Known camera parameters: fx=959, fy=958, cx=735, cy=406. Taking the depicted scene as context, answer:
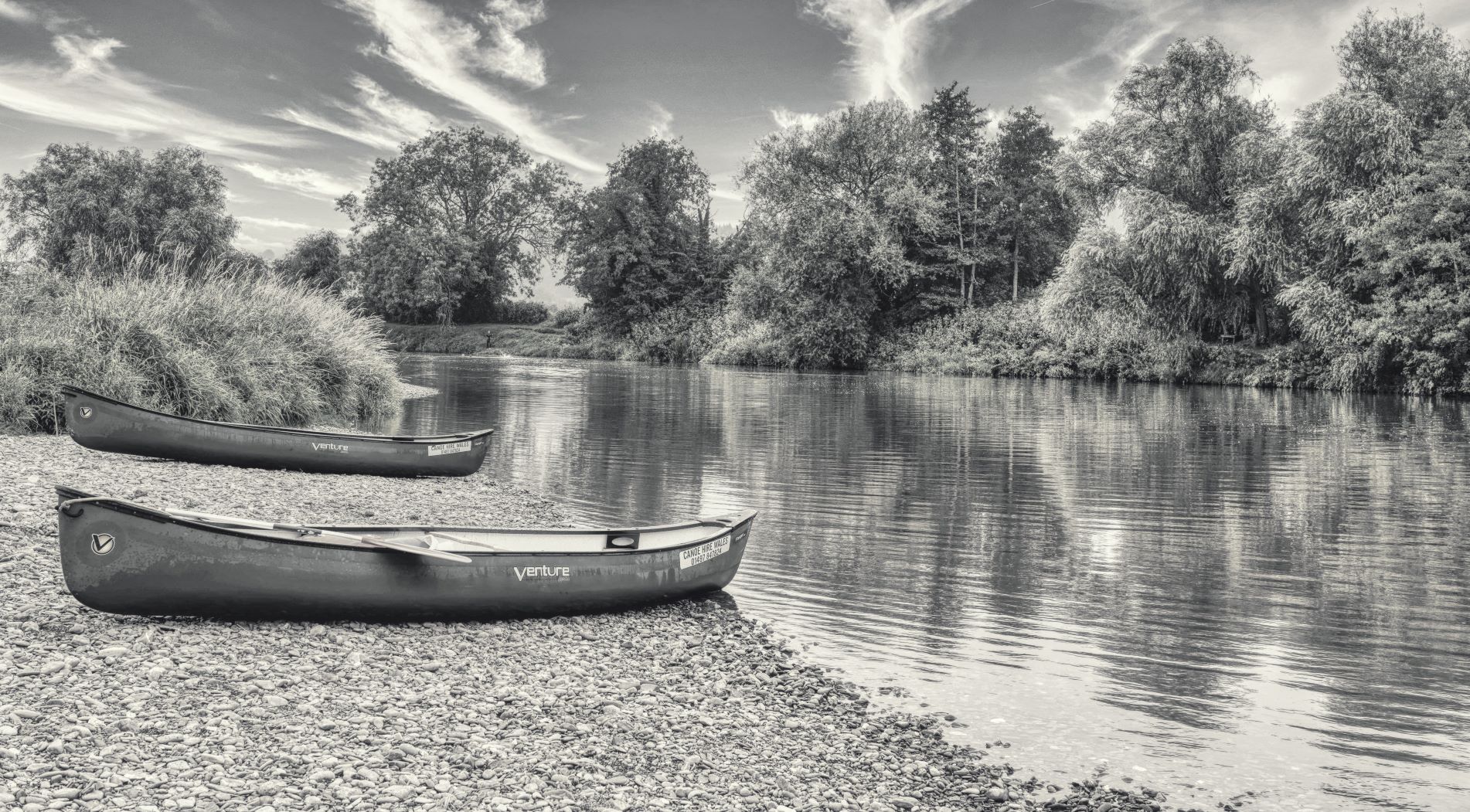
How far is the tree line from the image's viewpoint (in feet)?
113

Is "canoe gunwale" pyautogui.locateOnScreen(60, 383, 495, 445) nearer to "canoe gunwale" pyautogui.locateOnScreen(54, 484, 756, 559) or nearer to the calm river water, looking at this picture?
the calm river water

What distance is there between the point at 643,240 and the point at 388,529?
211 feet

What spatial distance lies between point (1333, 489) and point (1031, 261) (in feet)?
148

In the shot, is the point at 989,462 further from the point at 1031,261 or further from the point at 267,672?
the point at 1031,261

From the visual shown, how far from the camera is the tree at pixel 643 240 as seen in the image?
2744 inches

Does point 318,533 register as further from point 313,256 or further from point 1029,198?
point 313,256

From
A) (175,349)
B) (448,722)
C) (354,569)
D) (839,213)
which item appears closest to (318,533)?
(354,569)

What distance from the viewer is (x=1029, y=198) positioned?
56.2 meters

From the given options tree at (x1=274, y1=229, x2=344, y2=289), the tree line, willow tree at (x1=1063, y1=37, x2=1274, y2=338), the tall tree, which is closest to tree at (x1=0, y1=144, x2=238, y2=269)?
the tree line

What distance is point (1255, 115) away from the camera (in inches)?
1604

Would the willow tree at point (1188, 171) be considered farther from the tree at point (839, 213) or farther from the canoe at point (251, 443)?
the canoe at point (251, 443)

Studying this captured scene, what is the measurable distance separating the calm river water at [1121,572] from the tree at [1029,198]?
1331 inches

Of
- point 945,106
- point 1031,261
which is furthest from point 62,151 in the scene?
point 1031,261

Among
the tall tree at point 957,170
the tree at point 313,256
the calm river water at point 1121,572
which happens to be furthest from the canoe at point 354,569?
the tree at point 313,256
